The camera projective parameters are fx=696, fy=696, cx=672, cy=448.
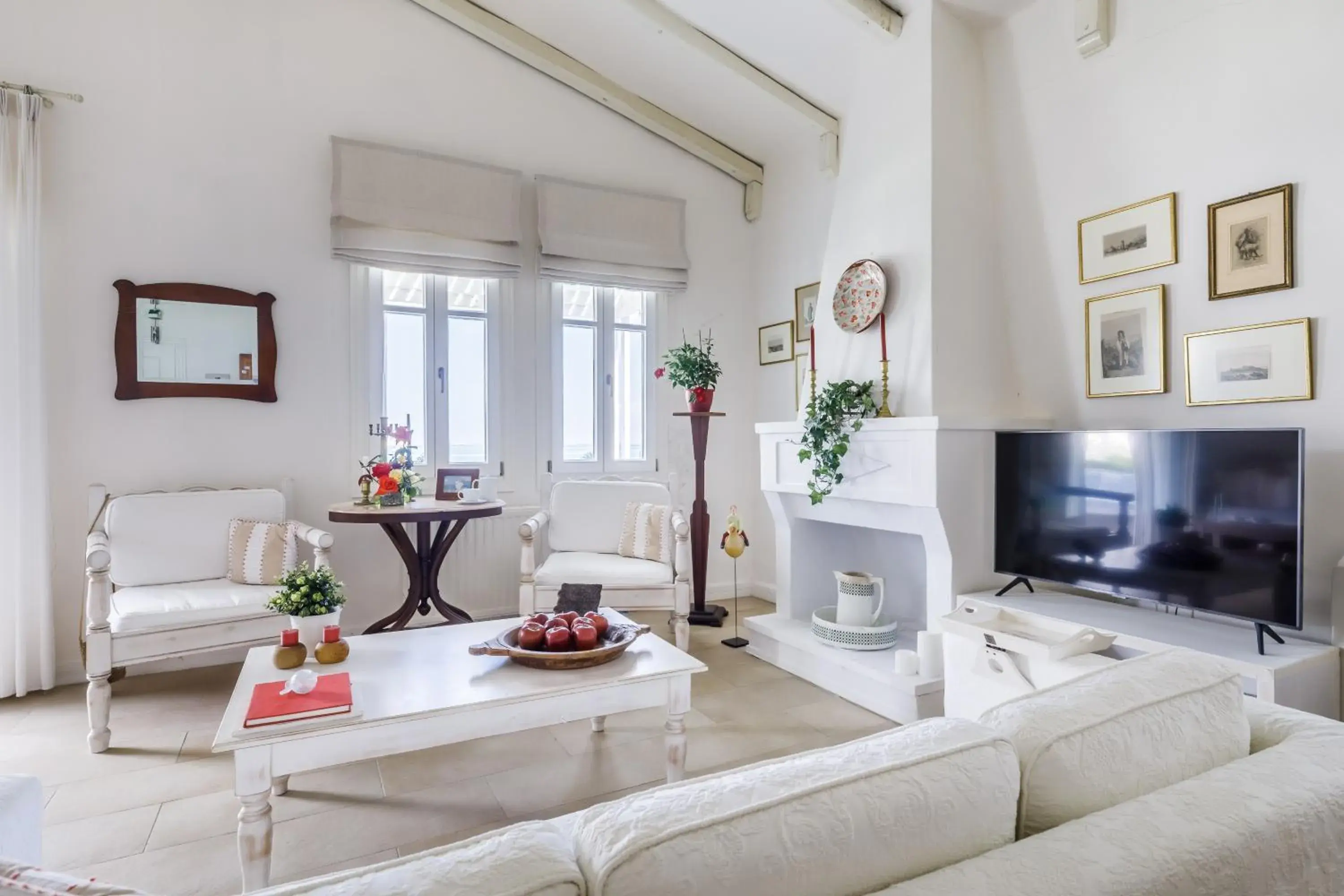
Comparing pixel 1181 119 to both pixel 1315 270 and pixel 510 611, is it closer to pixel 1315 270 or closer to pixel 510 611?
pixel 1315 270

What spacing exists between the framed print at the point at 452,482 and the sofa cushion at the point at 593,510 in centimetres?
47

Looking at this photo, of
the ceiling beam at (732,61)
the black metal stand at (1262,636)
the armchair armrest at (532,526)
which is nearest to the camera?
the black metal stand at (1262,636)

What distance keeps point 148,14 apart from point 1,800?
369cm

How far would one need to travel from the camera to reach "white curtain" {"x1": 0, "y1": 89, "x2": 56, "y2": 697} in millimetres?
2885

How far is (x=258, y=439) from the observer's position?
3486mm

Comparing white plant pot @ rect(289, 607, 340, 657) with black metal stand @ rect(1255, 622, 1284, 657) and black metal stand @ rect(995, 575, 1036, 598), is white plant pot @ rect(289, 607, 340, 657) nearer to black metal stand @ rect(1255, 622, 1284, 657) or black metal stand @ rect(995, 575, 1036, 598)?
black metal stand @ rect(995, 575, 1036, 598)

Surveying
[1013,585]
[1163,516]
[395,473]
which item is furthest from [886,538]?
[395,473]

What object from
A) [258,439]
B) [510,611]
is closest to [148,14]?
[258,439]

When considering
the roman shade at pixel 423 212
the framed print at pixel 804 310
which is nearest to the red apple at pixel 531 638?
the roman shade at pixel 423 212

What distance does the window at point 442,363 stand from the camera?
3.83 metres

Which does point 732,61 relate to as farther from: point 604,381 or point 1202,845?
point 1202,845

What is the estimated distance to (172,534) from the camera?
2.98 metres

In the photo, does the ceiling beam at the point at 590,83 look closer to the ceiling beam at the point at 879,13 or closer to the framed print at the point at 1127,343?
the ceiling beam at the point at 879,13

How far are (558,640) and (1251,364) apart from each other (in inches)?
93.4
